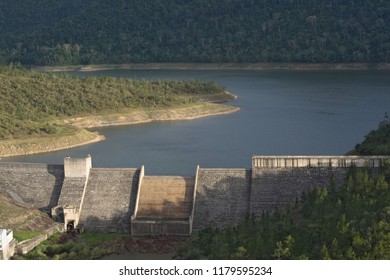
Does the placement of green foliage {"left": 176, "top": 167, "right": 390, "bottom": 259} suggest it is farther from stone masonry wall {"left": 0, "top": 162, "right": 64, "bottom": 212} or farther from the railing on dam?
stone masonry wall {"left": 0, "top": 162, "right": 64, "bottom": 212}

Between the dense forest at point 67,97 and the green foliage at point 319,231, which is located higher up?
the green foliage at point 319,231

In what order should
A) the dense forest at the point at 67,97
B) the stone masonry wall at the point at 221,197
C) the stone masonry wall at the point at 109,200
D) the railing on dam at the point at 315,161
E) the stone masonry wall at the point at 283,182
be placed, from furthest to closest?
1. the dense forest at the point at 67,97
2. the stone masonry wall at the point at 109,200
3. the railing on dam at the point at 315,161
4. the stone masonry wall at the point at 221,197
5. the stone masonry wall at the point at 283,182

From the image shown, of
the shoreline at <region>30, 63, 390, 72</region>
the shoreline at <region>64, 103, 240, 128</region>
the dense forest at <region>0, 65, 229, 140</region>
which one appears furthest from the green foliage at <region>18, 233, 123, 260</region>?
the shoreline at <region>30, 63, 390, 72</region>

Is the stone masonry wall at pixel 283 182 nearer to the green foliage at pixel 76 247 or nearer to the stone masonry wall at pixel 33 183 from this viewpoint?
the green foliage at pixel 76 247

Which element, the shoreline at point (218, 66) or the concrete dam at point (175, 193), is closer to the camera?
the concrete dam at point (175, 193)

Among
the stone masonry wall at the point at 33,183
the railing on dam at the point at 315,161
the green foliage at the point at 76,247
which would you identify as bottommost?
the green foliage at the point at 76,247

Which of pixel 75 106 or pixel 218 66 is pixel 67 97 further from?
pixel 218 66

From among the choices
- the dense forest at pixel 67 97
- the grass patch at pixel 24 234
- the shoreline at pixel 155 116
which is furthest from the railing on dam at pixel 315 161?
the shoreline at pixel 155 116
